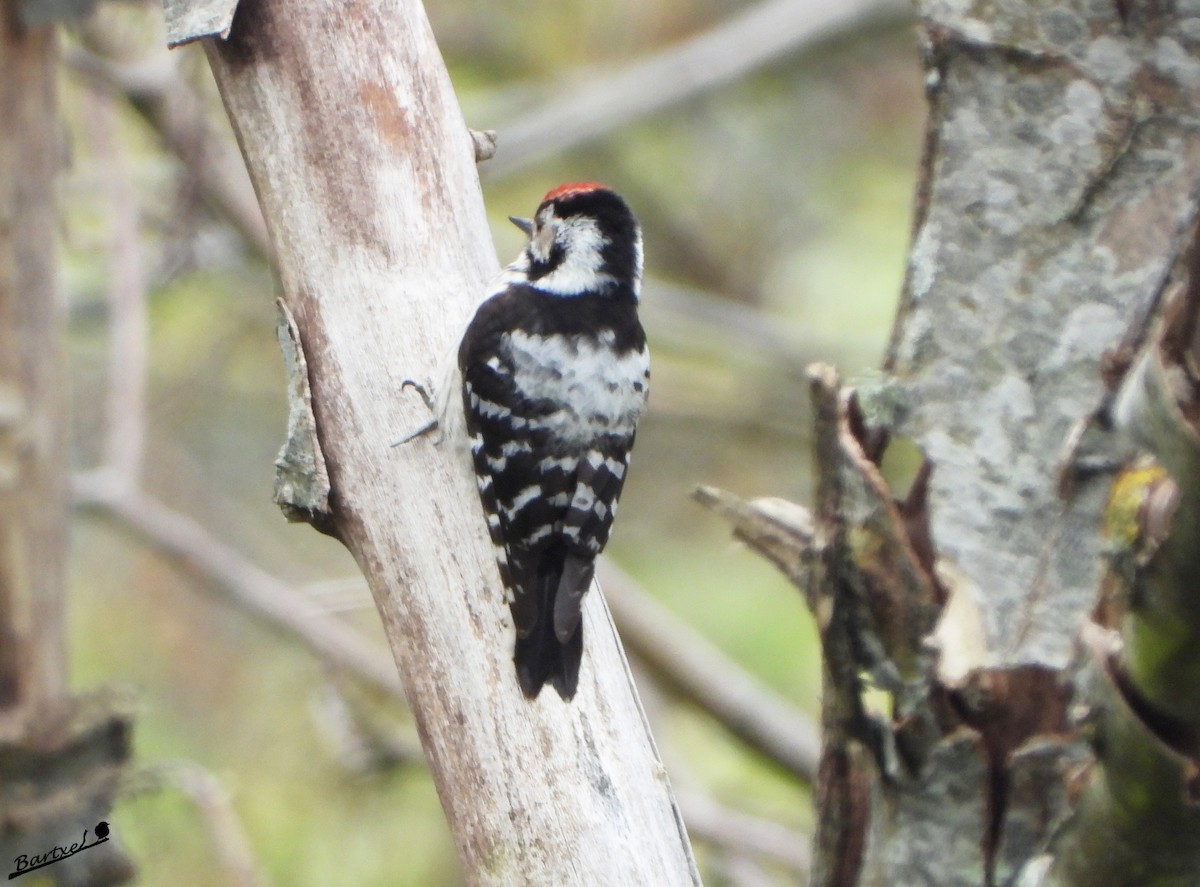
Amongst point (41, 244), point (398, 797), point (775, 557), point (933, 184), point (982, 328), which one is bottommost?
point (398, 797)

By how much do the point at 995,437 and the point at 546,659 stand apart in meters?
0.98

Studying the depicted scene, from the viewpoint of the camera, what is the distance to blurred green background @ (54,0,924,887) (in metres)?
5.13

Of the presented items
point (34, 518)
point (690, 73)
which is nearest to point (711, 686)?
point (34, 518)

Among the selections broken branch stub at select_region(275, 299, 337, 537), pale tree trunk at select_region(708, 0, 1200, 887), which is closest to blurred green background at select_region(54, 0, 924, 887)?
pale tree trunk at select_region(708, 0, 1200, 887)

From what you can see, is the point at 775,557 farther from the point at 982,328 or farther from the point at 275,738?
the point at 275,738

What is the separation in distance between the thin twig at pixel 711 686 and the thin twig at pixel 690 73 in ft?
6.24

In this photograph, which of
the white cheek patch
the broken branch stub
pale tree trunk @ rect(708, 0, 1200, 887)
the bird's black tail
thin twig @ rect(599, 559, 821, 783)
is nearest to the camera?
the bird's black tail

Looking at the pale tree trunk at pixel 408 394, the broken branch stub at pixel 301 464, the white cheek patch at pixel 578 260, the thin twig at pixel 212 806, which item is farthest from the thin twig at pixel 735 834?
the broken branch stub at pixel 301 464

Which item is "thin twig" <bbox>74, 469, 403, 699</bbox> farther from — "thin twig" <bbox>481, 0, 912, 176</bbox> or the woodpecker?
"thin twig" <bbox>481, 0, 912, 176</bbox>

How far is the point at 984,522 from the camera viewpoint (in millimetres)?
2486

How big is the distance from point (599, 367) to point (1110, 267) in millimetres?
1067

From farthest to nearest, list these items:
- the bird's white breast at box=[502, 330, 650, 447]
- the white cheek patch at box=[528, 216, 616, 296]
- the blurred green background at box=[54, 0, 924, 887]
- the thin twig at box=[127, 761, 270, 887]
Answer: the blurred green background at box=[54, 0, 924, 887] → the thin twig at box=[127, 761, 270, 887] → the white cheek patch at box=[528, 216, 616, 296] → the bird's white breast at box=[502, 330, 650, 447]

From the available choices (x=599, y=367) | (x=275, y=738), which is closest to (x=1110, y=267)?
(x=599, y=367)

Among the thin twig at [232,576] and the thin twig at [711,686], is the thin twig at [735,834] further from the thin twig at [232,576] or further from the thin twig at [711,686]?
the thin twig at [232,576]
